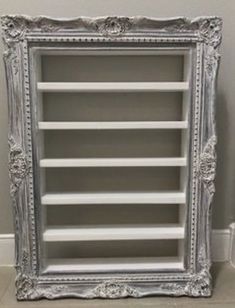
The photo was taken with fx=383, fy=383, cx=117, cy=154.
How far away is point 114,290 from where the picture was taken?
144 centimetres

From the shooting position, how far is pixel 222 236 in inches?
68.0

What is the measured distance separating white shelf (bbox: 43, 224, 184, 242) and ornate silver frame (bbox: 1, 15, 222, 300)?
0.18ft

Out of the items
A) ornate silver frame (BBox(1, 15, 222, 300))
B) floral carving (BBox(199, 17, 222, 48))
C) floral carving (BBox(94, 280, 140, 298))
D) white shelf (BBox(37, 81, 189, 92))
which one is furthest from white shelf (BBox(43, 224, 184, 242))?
floral carving (BBox(199, 17, 222, 48))

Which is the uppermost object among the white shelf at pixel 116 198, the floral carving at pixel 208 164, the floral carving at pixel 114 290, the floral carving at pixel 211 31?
the floral carving at pixel 211 31

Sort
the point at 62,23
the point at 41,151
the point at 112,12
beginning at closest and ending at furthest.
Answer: the point at 62,23 → the point at 41,151 → the point at 112,12

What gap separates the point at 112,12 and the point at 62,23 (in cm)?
31

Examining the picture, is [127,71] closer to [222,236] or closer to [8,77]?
[8,77]

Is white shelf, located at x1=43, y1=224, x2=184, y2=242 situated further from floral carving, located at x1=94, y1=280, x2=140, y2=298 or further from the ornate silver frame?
floral carving, located at x1=94, y1=280, x2=140, y2=298

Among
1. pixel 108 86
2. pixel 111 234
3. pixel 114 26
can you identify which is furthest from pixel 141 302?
pixel 114 26

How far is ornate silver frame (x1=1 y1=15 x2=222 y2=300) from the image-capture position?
133 cm

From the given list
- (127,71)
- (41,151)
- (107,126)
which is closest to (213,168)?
(107,126)

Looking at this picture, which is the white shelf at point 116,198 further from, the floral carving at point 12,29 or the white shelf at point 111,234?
the floral carving at point 12,29

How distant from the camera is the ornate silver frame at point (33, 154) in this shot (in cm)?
133

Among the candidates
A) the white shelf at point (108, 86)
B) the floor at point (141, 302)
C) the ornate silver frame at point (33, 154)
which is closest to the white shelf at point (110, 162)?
the ornate silver frame at point (33, 154)
